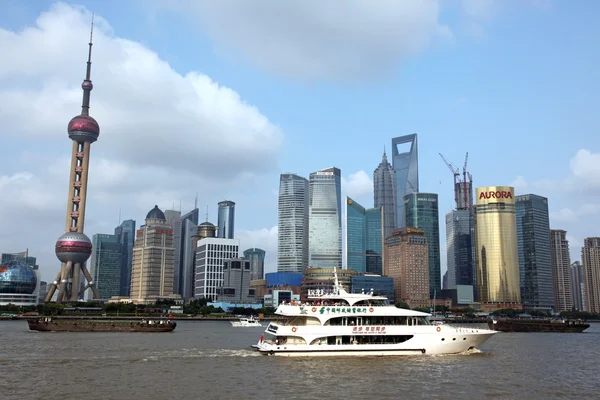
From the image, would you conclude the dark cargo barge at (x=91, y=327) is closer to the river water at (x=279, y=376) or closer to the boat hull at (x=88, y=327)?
the boat hull at (x=88, y=327)

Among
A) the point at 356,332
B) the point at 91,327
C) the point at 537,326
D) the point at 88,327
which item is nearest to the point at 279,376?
the point at 356,332

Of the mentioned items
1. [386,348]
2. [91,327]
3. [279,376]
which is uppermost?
[386,348]

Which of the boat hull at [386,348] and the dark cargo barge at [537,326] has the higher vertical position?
the boat hull at [386,348]

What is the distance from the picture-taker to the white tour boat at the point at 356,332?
60156 millimetres

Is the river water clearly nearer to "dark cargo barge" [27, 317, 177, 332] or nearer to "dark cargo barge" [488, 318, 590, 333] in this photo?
"dark cargo barge" [27, 317, 177, 332]

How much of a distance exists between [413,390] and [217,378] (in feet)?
55.5

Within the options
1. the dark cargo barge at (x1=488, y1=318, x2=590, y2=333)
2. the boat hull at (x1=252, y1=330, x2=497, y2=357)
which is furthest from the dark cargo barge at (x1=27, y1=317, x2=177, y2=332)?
the dark cargo barge at (x1=488, y1=318, x2=590, y2=333)

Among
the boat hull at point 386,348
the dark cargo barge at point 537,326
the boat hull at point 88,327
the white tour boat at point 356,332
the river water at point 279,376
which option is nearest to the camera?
the river water at point 279,376

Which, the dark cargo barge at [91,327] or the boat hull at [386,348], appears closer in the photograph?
the boat hull at [386,348]

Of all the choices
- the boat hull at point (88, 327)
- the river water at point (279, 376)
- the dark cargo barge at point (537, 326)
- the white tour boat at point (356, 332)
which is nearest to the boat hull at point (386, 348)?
the white tour boat at point (356, 332)

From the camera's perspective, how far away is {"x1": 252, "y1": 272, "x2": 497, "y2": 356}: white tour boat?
60156mm

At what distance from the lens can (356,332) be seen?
60.6 meters

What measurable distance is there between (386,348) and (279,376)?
14.0m

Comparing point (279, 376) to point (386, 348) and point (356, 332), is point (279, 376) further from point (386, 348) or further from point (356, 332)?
point (386, 348)
